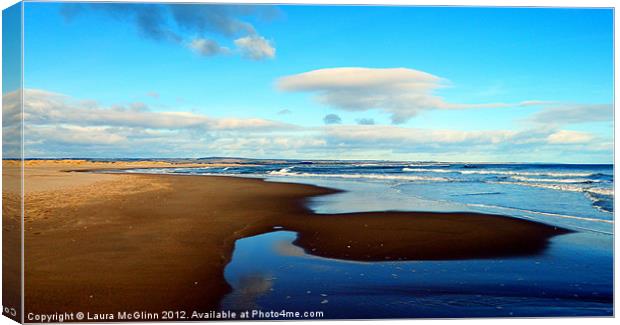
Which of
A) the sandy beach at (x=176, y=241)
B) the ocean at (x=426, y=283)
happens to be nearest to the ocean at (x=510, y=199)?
the sandy beach at (x=176, y=241)

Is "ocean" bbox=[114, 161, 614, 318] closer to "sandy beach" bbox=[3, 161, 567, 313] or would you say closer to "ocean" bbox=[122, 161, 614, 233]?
"sandy beach" bbox=[3, 161, 567, 313]

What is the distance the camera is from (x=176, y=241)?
8.32 metres

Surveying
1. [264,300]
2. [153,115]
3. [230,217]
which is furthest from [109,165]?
[264,300]

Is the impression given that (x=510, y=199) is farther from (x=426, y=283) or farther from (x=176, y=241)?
(x=176, y=241)

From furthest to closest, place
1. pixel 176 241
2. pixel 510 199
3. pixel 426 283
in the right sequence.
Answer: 1. pixel 510 199
2. pixel 176 241
3. pixel 426 283

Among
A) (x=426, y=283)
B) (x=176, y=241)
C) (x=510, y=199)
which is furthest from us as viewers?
(x=510, y=199)

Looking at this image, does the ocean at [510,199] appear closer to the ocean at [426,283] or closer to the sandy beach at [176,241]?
the sandy beach at [176,241]

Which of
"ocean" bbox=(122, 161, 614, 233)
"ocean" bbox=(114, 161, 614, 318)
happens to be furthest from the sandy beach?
"ocean" bbox=(122, 161, 614, 233)

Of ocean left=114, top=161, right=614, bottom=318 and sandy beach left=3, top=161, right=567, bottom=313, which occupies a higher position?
sandy beach left=3, top=161, right=567, bottom=313

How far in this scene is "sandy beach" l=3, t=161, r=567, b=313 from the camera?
620 centimetres

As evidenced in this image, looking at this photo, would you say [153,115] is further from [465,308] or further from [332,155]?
[465,308]

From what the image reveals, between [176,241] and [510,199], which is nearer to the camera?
[176,241]

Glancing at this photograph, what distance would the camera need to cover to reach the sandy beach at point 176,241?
620 cm

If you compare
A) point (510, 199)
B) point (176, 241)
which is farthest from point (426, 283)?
point (510, 199)
